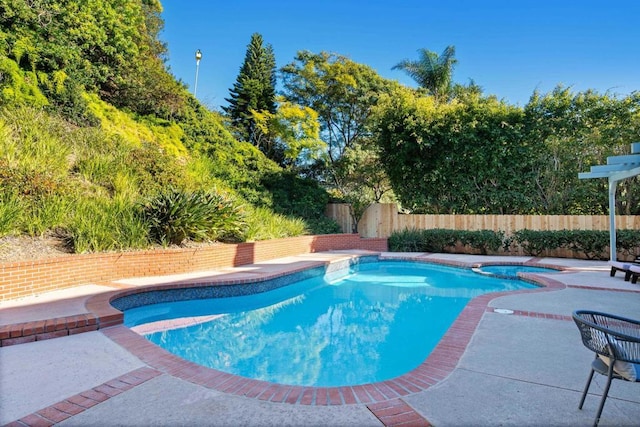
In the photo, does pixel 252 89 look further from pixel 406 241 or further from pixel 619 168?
pixel 619 168

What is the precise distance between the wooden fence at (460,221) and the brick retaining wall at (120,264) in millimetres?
4720

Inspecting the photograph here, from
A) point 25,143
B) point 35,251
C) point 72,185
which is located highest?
point 25,143

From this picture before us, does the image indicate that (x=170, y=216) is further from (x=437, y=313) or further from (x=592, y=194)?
(x=592, y=194)

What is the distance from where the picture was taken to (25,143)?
7.27 metres

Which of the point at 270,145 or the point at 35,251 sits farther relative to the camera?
the point at 270,145

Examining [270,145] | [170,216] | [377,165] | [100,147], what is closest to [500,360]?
[170,216]

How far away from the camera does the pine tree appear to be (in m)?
23.9

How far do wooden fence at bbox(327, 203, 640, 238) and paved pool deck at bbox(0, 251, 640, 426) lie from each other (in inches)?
341

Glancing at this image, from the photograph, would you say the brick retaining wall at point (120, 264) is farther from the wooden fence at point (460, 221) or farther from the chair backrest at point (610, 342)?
the chair backrest at point (610, 342)

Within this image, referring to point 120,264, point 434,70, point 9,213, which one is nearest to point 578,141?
point 434,70

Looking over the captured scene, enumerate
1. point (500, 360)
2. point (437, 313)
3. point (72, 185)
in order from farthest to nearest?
point (72, 185) → point (437, 313) → point (500, 360)

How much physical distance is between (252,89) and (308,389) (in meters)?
24.0

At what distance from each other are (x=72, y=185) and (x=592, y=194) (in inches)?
565

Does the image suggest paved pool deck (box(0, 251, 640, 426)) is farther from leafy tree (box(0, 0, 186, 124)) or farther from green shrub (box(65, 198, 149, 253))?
leafy tree (box(0, 0, 186, 124))
